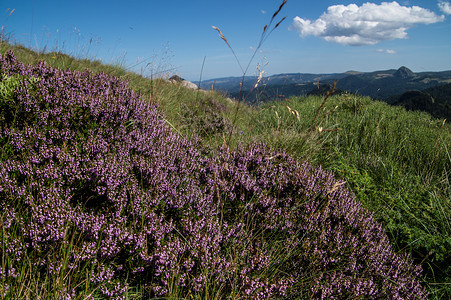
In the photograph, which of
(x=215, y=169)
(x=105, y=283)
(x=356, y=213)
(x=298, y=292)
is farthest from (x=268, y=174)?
(x=105, y=283)

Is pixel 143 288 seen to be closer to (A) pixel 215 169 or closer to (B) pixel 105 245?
(B) pixel 105 245

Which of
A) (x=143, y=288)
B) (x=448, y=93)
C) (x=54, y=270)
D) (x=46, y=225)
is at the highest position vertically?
(x=448, y=93)

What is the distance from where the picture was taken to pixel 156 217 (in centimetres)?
175

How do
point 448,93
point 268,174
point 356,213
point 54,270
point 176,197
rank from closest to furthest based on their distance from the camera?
1. point 54,270
2. point 176,197
3. point 356,213
4. point 268,174
5. point 448,93

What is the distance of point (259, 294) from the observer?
1.55m

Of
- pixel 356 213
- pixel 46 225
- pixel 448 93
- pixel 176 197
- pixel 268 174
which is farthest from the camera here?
pixel 448 93

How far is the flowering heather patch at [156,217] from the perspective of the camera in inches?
59.2

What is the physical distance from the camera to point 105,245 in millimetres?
1526

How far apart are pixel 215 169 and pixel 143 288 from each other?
1.04 meters

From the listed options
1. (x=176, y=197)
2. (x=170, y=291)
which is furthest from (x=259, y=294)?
(x=176, y=197)

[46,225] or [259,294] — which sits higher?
[46,225]

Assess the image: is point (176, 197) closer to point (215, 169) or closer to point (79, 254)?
point (215, 169)

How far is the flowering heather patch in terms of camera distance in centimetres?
150

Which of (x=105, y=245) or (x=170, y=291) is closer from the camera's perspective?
(x=170, y=291)
